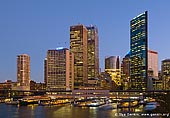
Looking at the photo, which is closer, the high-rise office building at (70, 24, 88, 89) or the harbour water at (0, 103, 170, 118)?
the harbour water at (0, 103, 170, 118)

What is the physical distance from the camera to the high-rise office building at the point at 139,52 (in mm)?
118312

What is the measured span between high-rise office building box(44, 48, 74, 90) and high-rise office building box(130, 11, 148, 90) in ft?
69.4

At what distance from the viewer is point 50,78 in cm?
11238

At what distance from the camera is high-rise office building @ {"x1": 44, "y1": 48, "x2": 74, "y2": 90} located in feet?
366

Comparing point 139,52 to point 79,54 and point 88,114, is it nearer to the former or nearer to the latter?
point 79,54

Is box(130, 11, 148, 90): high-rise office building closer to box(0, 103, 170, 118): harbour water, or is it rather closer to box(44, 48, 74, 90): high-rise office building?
box(44, 48, 74, 90): high-rise office building

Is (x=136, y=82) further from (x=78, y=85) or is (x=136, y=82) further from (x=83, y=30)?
(x=83, y=30)

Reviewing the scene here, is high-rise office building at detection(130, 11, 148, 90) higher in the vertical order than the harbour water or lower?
higher

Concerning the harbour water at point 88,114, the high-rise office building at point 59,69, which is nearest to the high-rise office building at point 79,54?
the high-rise office building at point 59,69

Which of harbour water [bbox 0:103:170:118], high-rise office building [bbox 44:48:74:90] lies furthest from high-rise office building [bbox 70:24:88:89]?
harbour water [bbox 0:103:170:118]

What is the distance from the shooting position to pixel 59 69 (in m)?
114

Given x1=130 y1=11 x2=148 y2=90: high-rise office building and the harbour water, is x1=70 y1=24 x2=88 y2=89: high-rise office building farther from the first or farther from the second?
the harbour water

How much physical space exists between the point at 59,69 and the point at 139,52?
27.5 m

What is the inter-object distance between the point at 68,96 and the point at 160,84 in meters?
50.8
